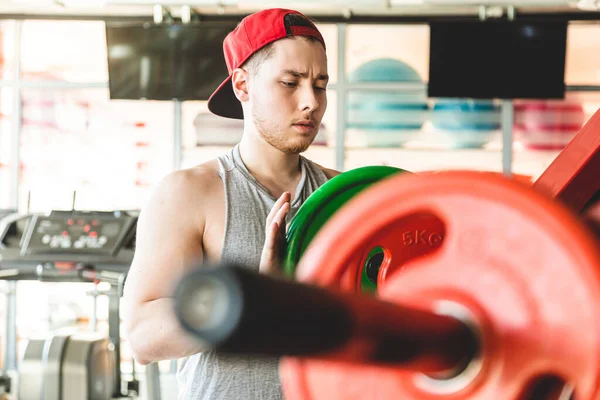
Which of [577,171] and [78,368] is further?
[78,368]

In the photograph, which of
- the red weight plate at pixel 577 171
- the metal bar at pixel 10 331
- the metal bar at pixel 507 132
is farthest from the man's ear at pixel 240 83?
the metal bar at pixel 10 331

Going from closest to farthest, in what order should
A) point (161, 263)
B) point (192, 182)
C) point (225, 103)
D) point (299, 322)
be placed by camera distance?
point (299, 322) → point (161, 263) → point (192, 182) → point (225, 103)

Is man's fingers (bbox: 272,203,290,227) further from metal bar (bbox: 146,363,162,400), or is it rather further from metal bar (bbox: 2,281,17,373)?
metal bar (bbox: 2,281,17,373)

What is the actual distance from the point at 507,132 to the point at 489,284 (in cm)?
573

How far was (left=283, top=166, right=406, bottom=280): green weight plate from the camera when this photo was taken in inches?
32.9

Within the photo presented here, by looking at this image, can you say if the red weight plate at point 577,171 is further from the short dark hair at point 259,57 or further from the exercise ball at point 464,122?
the exercise ball at point 464,122

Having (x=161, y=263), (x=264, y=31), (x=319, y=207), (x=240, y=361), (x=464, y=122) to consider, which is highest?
(x=464, y=122)

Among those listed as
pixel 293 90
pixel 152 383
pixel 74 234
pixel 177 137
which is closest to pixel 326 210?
pixel 293 90

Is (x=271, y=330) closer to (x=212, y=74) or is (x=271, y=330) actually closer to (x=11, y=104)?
(x=212, y=74)

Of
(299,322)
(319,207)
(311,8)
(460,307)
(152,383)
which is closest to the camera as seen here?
(299,322)

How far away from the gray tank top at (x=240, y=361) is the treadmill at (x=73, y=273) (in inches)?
97.6

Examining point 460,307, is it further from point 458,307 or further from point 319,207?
point 319,207

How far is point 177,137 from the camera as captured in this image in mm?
5898

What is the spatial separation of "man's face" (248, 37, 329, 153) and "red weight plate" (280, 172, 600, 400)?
89 cm
